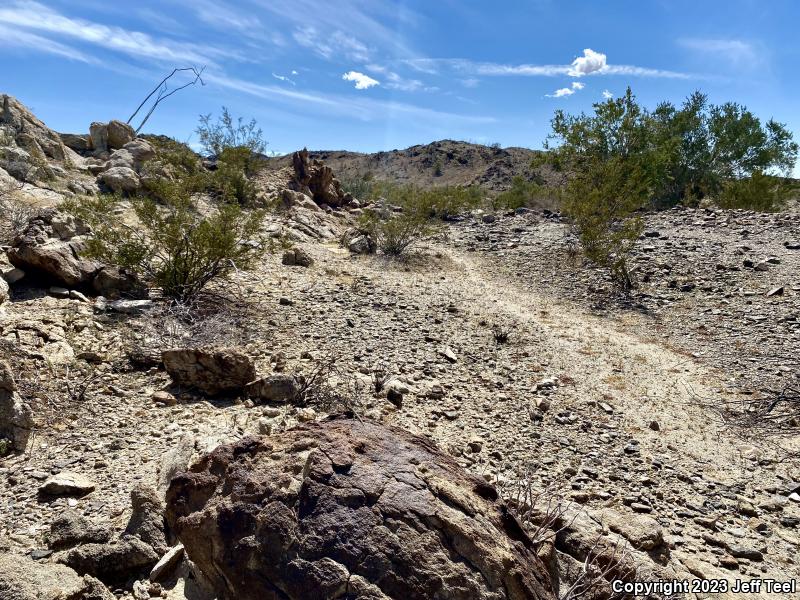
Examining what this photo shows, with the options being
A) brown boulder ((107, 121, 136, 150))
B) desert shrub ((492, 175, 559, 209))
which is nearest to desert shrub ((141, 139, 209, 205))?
brown boulder ((107, 121, 136, 150))

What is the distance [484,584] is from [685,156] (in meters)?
22.3

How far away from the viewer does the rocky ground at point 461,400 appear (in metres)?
2.78

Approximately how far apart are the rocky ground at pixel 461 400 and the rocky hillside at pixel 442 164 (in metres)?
37.6

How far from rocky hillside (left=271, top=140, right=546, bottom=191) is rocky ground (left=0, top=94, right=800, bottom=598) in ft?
123

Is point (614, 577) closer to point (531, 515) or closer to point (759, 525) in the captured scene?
point (531, 515)

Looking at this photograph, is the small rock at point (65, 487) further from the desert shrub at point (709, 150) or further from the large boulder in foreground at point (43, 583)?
the desert shrub at point (709, 150)

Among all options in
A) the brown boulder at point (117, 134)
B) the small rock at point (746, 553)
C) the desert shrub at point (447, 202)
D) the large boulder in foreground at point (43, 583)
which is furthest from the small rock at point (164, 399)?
the brown boulder at point (117, 134)

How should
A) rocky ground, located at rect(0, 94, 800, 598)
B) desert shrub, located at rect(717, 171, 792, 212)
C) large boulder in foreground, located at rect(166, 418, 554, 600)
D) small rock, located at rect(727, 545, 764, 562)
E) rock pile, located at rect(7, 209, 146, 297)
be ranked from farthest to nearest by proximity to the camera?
desert shrub, located at rect(717, 171, 792, 212)
rock pile, located at rect(7, 209, 146, 297)
small rock, located at rect(727, 545, 764, 562)
rocky ground, located at rect(0, 94, 800, 598)
large boulder in foreground, located at rect(166, 418, 554, 600)

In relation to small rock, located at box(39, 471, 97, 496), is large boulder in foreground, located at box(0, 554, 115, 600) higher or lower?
higher

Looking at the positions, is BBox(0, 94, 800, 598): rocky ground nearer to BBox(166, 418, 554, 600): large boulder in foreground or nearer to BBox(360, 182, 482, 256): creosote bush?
BBox(166, 418, 554, 600): large boulder in foreground

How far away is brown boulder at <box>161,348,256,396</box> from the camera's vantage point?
4578 mm

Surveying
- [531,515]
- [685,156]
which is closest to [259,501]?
[531,515]

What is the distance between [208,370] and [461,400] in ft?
8.02

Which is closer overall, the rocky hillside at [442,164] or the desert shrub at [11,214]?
the desert shrub at [11,214]
